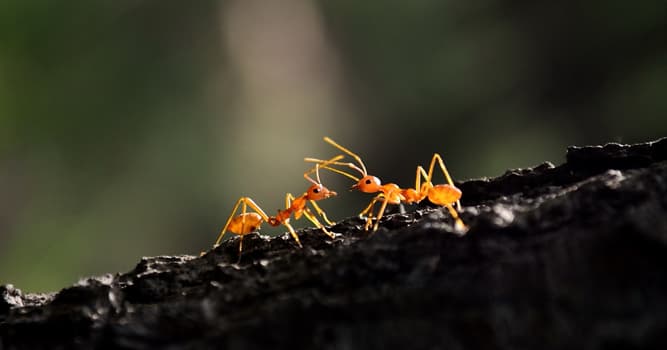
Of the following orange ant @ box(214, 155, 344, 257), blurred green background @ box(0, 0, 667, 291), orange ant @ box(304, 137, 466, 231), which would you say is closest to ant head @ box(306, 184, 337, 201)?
orange ant @ box(214, 155, 344, 257)

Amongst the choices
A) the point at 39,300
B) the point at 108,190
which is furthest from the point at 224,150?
the point at 39,300

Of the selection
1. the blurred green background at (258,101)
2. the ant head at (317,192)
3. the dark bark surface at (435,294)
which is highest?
the blurred green background at (258,101)

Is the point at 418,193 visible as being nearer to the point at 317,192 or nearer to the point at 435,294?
the point at 317,192

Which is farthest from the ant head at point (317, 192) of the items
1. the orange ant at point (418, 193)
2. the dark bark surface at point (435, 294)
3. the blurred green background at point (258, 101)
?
the blurred green background at point (258, 101)

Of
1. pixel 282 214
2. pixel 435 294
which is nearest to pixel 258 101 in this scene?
pixel 282 214

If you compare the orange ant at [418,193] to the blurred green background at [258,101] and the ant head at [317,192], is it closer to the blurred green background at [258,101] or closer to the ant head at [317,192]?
the ant head at [317,192]

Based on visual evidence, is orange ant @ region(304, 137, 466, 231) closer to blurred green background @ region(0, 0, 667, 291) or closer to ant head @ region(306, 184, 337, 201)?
ant head @ region(306, 184, 337, 201)
